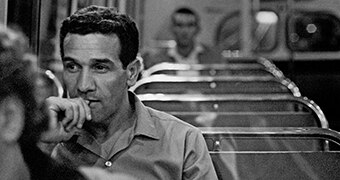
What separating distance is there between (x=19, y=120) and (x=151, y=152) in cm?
127

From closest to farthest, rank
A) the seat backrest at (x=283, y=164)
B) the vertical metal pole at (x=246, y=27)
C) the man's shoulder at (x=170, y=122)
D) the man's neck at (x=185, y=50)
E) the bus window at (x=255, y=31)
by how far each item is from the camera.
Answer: the man's shoulder at (x=170, y=122)
the seat backrest at (x=283, y=164)
the man's neck at (x=185, y=50)
the bus window at (x=255, y=31)
the vertical metal pole at (x=246, y=27)

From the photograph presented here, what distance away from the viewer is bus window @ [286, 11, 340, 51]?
8.72 m

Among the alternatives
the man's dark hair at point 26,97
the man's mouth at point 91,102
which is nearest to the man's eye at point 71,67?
the man's mouth at point 91,102

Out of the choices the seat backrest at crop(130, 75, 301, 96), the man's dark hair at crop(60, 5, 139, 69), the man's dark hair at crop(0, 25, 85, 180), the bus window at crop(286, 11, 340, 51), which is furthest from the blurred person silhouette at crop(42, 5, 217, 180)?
the bus window at crop(286, 11, 340, 51)

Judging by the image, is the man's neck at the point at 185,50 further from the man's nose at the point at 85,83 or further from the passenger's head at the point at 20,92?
the passenger's head at the point at 20,92

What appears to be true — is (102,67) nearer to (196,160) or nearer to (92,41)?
(92,41)

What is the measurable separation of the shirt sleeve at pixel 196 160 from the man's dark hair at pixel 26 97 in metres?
1.14

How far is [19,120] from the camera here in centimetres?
65

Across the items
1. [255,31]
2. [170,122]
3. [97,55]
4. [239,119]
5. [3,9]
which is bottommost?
[239,119]

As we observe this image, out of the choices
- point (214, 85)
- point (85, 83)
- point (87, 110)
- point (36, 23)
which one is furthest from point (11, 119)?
point (214, 85)

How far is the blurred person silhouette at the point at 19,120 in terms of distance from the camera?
0.64m

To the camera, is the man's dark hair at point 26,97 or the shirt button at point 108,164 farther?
the shirt button at point 108,164

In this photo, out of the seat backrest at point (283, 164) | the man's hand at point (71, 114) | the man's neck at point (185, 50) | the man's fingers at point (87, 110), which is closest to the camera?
the man's hand at point (71, 114)

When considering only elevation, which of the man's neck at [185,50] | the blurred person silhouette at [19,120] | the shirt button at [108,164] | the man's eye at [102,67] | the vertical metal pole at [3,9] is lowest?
the shirt button at [108,164]
